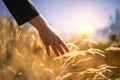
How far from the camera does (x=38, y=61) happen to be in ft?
12.6

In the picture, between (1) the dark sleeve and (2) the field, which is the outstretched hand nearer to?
(1) the dark sleeve

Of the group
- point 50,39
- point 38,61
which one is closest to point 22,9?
point 50,39

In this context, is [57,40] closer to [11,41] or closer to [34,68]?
[34,68]

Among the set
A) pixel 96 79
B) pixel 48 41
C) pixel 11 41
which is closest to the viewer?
pixel 48 41

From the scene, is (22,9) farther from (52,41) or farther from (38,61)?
(38,61)

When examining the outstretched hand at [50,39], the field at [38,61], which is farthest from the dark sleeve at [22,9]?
the field at [38,61]

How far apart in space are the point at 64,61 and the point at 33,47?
0.91 ft

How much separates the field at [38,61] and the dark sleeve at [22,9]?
42 centimetres

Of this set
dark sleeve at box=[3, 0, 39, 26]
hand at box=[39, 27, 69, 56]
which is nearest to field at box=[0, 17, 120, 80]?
hand at box=[39, 27, 69, 56]

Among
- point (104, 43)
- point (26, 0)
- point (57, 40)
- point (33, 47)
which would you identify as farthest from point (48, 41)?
point (104, 43)

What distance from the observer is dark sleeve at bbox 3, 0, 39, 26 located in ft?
Answer: 10.1

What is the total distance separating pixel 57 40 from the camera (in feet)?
10.1

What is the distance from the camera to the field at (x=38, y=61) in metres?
3.50

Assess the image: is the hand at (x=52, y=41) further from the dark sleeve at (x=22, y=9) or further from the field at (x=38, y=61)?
the field at (x=38, y=61)
